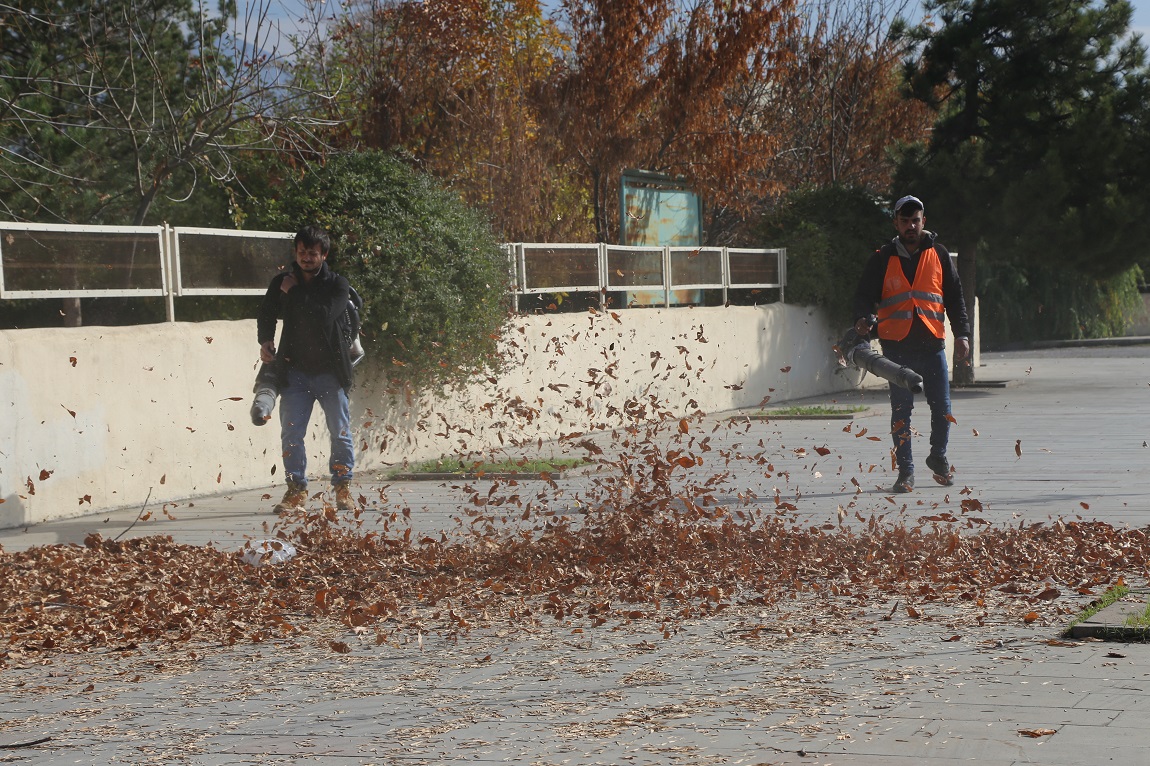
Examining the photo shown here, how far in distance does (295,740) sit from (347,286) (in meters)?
5.71

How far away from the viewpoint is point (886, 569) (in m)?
7.11

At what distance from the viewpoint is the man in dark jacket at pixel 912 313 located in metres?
10.1

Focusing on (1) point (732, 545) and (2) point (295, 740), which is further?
(1) point (732, 545)

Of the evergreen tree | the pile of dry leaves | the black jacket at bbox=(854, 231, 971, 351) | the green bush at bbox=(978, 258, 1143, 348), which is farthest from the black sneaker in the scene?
the green bush at bbox=(978, 258, 1143, 348)

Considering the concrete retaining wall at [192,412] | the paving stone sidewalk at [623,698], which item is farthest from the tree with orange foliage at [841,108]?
the paving stone sidewalk at [623,698]

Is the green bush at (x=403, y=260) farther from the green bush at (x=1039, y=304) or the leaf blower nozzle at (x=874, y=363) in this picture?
the green bush at (x=1039, y=304)

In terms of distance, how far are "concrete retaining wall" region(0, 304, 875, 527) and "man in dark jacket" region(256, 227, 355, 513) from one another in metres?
1.27

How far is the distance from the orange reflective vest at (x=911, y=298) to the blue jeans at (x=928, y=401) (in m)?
0.16

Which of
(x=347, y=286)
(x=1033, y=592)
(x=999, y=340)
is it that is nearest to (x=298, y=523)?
(x=347, y=286)

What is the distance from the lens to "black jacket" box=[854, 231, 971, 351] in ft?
33.2

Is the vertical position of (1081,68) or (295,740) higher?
(1081,68)

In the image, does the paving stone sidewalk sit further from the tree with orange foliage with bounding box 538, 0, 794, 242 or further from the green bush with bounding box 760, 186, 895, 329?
the tree with orange foliage with bounding box 538, 0, 794, 242

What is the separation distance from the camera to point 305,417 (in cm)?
986

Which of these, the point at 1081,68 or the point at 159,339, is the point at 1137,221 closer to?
the point at 1081,68
